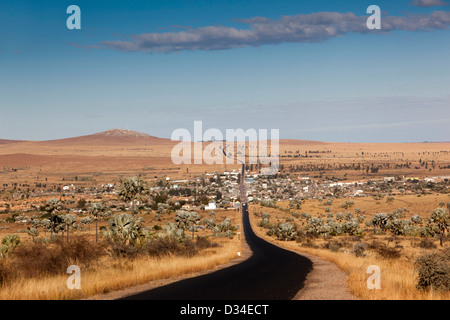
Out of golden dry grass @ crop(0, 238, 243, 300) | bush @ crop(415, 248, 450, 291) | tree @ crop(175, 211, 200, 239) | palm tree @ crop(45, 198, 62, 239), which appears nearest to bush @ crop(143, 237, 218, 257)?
golden dry grass @ crop(0, 238, 243, 300)

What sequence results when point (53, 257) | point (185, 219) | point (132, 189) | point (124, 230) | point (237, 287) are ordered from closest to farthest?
point (237, 287)
point (53, 257)
point (124, 230)
point (132, 189)
point (185, 219)

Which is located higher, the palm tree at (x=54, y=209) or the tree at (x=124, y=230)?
the tree at (x=124, y=230)

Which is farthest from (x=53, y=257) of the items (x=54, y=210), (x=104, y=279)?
(x=54, y=210)

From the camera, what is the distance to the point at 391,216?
254 ft

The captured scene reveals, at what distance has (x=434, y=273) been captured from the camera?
16.0 m

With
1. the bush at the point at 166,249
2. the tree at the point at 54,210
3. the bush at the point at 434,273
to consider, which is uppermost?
the bush at the point at 434,273

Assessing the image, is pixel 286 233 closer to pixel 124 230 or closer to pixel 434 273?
pixel 124 230

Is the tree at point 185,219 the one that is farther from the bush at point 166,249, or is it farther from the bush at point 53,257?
the bush at point 53,257

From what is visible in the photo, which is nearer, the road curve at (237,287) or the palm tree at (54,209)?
the road curve at (237,287)

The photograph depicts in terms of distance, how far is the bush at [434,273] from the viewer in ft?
51.8

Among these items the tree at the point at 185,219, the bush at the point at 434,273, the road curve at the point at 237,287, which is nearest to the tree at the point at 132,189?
the tree at the point at 185,219
